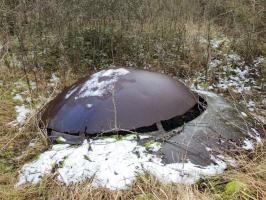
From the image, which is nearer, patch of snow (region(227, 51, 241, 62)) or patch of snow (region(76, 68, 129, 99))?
patch of snow (region(76, 68, 129, 99))

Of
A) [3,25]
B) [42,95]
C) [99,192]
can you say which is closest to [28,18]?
[3,25]

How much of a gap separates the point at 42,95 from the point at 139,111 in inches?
88.3

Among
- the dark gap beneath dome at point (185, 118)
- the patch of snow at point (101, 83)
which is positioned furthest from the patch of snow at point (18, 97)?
the dark gap beneath dome at point (185, 118)

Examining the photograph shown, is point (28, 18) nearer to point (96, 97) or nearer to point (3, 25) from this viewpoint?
point (3, 25)

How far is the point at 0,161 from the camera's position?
3568 mm

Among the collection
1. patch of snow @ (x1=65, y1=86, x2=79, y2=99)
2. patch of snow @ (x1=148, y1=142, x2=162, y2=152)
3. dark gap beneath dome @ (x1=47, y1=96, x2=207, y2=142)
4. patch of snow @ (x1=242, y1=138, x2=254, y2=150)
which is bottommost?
patch of snow @ (x1=242, y1=138, x2=254, y2=150)

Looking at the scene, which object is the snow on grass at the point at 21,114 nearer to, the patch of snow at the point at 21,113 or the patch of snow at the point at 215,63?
the patch of snow at the point at 21,113

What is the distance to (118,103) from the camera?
3.40 meters

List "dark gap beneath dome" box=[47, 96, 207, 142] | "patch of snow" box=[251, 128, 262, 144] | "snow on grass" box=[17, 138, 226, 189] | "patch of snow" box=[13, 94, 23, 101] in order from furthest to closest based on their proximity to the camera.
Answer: "patch of snow" box=[13, 94, 23, 101], "patch of snow" box=[251, 128, 262, 144], "dark gap beneath dome" box=[47, 96, 207, 142], "snow on grass" box=[17, 138, 226, 189]

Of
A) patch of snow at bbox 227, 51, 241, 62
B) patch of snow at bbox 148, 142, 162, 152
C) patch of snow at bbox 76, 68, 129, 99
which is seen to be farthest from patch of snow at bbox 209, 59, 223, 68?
patch of snow at bbox 148, 142, 162, 152

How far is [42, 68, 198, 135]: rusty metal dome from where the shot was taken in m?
3.32

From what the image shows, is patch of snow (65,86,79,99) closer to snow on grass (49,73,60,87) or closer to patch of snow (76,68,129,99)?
patch of snow (76,68,129,99)

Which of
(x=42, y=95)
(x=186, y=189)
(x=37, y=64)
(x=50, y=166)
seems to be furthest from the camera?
(x=37, y=64)

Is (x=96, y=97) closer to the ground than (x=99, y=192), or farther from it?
farther from it
